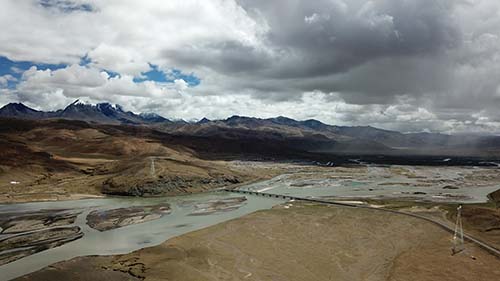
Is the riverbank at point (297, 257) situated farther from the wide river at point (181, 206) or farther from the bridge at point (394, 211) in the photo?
the wide river at point (181, 206)

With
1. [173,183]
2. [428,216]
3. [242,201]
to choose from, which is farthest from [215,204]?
[428,216]

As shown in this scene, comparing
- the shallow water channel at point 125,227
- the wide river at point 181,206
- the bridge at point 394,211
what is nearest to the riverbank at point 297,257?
the bridge at point 394,211

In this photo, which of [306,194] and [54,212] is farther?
[306,194]

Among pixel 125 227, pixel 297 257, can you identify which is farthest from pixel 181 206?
pixel 297 257

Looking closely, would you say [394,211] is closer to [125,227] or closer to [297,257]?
[297,257]

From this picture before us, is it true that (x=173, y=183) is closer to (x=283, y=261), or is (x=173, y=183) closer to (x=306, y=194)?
(x=306, y=194)

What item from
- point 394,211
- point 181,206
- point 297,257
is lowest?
point 297,257

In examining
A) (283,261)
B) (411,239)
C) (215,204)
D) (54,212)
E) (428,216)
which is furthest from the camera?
(215,204)
